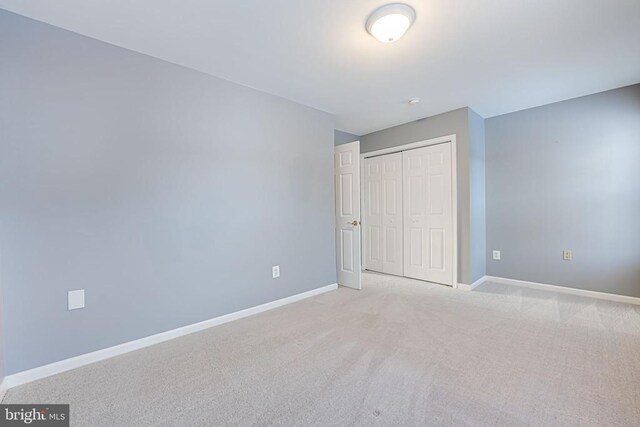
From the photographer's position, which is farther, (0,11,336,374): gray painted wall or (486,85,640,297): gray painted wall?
(486,85,640,297): gray painted wall

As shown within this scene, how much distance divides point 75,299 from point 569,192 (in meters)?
5.00

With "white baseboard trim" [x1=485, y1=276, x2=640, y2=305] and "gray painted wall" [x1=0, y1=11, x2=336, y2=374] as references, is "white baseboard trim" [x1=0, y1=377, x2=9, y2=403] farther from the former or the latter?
"white baseboard trim" [x1=485, y1=276, x2=640, y2=305]

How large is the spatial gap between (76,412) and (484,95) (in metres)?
4.30

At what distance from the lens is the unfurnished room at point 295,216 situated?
5.41ft

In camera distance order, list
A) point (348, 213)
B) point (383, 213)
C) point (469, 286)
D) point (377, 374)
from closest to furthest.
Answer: point (377, 374) → point (469, 286) → point (348, 213) → point (383, 213)

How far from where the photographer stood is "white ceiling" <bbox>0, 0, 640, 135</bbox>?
68.6 inches

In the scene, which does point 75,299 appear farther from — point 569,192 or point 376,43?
point 569,192

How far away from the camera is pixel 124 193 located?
6.89ft

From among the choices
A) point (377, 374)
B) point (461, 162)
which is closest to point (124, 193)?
point (377, 374)

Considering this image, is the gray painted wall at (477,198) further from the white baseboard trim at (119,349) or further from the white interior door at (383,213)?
the white baseboard trim at (119,349)

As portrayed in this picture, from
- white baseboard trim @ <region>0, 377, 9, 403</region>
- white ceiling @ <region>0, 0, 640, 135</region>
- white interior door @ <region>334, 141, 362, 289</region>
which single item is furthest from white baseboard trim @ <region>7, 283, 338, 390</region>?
white ceiling @ <region>0, 0, 640, 135</region>

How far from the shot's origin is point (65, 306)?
1887mm

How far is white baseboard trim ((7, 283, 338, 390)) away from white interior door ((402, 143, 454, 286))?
2.15m

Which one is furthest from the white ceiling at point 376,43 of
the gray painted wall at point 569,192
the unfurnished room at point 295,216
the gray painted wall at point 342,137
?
the gray painted wall at point 342,137
